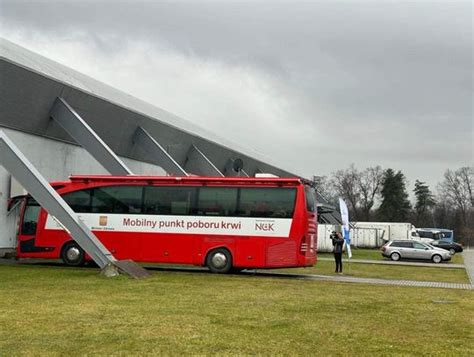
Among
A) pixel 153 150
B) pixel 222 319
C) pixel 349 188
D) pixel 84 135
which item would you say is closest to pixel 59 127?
pixel 84 135

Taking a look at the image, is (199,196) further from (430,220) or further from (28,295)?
(430,220)

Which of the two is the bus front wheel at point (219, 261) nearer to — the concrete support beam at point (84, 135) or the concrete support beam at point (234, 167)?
the concrete support beam at point (84, 135)

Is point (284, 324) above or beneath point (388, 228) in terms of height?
beneath

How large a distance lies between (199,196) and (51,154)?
31.8ft

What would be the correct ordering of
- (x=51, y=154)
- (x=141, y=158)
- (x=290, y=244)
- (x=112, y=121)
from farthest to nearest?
(x=141, y=158) → (x=112, y=121) → (x=51, y=154) → (x=290, y=244)

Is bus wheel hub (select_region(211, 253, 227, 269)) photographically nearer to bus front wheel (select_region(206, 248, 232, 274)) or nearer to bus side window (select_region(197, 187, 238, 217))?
bus front wheel (select_region(206, 248, 232, 274))

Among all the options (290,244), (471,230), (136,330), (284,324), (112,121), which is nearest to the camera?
(136,330)

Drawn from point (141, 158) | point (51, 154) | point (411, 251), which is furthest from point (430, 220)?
point (51, 154)

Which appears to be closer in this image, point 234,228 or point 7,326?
point 7,326

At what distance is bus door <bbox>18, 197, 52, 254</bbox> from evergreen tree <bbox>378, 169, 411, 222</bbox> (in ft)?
283

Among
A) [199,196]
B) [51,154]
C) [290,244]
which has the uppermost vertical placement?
[51,154]

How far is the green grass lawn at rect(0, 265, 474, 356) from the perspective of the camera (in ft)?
24.0

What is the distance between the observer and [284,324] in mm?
9023

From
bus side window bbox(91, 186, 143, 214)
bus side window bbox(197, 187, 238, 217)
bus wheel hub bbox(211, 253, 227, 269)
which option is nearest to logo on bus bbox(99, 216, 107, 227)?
bus side window bbox(91, 186, 143, 214)
